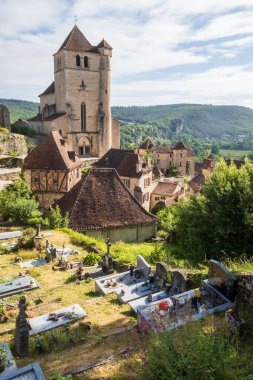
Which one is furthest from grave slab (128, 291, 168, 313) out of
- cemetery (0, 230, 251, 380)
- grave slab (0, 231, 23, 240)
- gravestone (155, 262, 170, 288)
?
grave slab (0, 231, 23, 240)

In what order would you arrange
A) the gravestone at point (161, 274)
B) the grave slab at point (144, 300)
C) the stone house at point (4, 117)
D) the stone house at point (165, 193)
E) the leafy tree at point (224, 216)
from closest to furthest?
the grave slab at point (144, 300) < the gravestone at point (161, 274) < the leafy tree at point (224, 216) < the stone house at point (165, 193) < the stone house at point (4, 117)

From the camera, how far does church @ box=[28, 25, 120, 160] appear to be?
5025 cm

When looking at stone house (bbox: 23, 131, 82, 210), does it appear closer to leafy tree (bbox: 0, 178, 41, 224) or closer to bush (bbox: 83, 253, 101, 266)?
leafy tree (bbox: 0, 178, 41, 224)

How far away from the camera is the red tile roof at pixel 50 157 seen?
94.0ft

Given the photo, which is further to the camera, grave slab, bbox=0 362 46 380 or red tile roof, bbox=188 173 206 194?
red tile roof, bbox=188 173 206 194

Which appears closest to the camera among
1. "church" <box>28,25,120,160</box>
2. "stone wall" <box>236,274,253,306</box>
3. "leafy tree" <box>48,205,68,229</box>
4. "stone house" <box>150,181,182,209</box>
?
"stone wall" <box>236,274,253,306</box>

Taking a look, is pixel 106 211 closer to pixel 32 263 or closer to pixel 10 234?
pixel 10 234

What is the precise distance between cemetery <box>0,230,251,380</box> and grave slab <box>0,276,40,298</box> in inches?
0.4

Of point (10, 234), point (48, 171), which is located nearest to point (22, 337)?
point (10, 234)

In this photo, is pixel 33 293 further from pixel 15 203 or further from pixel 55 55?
pixel 55 55

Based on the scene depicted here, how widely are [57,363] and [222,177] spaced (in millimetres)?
13037

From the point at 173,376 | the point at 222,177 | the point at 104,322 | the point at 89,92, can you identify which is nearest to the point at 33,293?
the point at 104,322

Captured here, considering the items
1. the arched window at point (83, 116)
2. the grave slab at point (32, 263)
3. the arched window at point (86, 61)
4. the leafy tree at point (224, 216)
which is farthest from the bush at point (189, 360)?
the arched window at point (86, 61)

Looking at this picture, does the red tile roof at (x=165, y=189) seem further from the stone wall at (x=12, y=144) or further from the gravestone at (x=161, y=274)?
the gravestone at (x=161, y=274)
